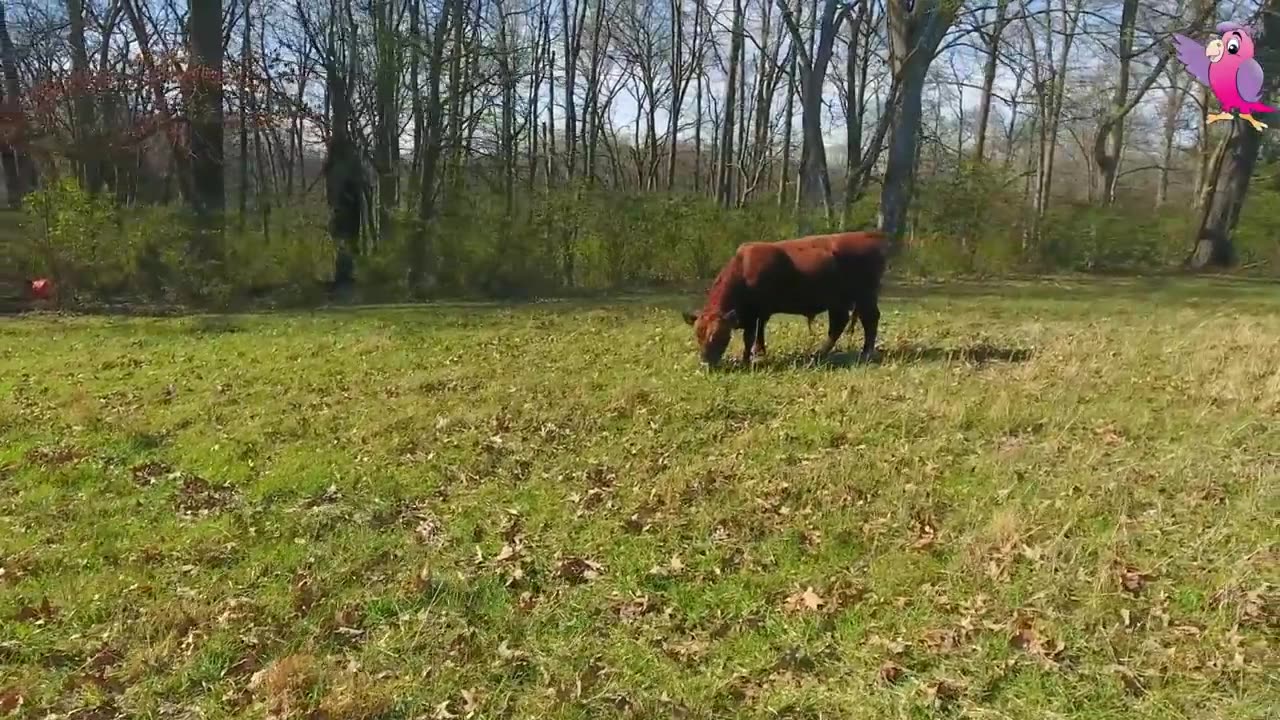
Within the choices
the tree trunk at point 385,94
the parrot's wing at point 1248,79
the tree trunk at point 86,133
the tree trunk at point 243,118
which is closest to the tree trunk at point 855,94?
the parrot's wing at point 1248,79

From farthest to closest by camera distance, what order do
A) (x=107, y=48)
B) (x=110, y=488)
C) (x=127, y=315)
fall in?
(x=107, y=48), (x=127, y=315), (x=110, y=488)

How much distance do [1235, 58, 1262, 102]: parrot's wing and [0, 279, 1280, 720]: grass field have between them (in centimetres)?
1104

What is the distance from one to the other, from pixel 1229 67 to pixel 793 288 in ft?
43.5

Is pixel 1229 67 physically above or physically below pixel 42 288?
above


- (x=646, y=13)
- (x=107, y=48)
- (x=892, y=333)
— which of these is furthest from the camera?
(x=646, y=13)

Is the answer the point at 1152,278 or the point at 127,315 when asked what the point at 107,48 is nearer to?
the point at 127,315

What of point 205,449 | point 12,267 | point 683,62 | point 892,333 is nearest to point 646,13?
point 683,62

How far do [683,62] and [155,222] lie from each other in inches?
1074

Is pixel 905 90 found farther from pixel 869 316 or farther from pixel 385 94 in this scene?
pixel 869 316

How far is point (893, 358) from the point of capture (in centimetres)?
1083

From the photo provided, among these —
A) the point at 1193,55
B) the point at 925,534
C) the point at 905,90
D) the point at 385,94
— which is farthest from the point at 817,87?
the point at 925,534

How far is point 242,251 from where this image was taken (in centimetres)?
2038

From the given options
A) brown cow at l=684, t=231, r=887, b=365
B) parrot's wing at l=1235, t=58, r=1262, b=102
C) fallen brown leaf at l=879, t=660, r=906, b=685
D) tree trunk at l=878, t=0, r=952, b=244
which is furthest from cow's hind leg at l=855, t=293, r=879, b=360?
parrot's wing at l=1235, t=58, r=1262, b=102

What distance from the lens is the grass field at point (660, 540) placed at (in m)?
4.26
